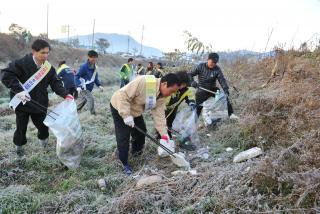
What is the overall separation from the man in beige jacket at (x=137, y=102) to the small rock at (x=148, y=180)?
1.72ft

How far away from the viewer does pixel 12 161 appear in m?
4.00

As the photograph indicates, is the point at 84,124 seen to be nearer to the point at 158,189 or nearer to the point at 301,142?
the point at 158,189

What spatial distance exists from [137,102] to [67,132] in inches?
35.7

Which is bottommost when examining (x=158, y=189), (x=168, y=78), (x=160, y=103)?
(x=158, y=189)

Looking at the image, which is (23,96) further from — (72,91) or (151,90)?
(72,91)

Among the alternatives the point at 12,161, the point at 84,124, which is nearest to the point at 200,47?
the point at 84,124

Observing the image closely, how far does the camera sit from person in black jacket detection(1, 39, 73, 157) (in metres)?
3.85

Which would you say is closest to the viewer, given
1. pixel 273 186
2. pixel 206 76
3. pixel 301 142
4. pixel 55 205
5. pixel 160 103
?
pixel 273 186

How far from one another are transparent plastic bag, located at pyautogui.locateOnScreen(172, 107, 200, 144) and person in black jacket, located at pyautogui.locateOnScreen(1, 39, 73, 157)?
1.63 meters

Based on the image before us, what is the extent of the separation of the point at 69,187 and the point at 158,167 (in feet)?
3.51

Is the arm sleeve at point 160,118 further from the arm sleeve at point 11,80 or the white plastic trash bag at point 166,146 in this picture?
the arm sleeve at point 11,80

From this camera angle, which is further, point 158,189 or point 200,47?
point 200,47

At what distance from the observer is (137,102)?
3697mm

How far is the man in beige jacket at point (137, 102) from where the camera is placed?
351 cm
